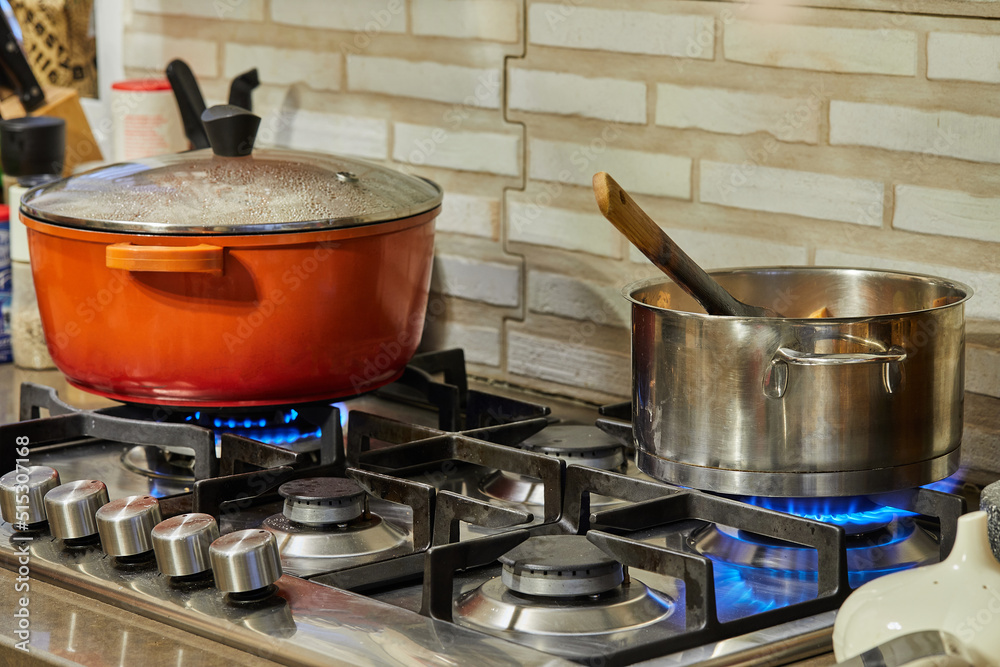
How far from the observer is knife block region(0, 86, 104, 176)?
68.8 inches

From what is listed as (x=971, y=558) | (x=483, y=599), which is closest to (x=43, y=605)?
(x=483, y=599)

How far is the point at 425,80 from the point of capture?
148 centimetres

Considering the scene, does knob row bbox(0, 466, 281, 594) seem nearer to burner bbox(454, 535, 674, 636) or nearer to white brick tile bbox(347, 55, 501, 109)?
burner bbox(454, 535, 674, 636)

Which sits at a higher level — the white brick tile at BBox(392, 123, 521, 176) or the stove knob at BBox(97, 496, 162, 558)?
the white brick tile at BBox(392, 123, 521, 176)

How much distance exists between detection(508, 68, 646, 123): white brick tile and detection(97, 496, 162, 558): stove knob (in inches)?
25.9

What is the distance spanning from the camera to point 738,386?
Answer: 0.85 m

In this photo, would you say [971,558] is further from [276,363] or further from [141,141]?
[141,141]

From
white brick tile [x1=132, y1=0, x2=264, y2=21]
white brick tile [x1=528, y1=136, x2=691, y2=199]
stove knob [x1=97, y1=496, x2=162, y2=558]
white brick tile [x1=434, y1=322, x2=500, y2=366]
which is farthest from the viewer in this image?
white brick tile [x1=132, y1=0, x2=264, y2=21]

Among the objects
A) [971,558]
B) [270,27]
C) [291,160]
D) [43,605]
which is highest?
[270,27]

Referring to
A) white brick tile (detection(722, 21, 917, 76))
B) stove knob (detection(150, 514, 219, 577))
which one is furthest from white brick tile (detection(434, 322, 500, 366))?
stove knob (detection(150, 514, 219, 577))

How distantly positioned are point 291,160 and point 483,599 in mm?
522

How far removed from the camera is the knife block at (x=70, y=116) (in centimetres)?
175

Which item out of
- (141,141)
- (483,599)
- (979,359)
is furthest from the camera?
(141,141)

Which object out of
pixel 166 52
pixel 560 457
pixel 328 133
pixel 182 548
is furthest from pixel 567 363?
pixel 166 52
